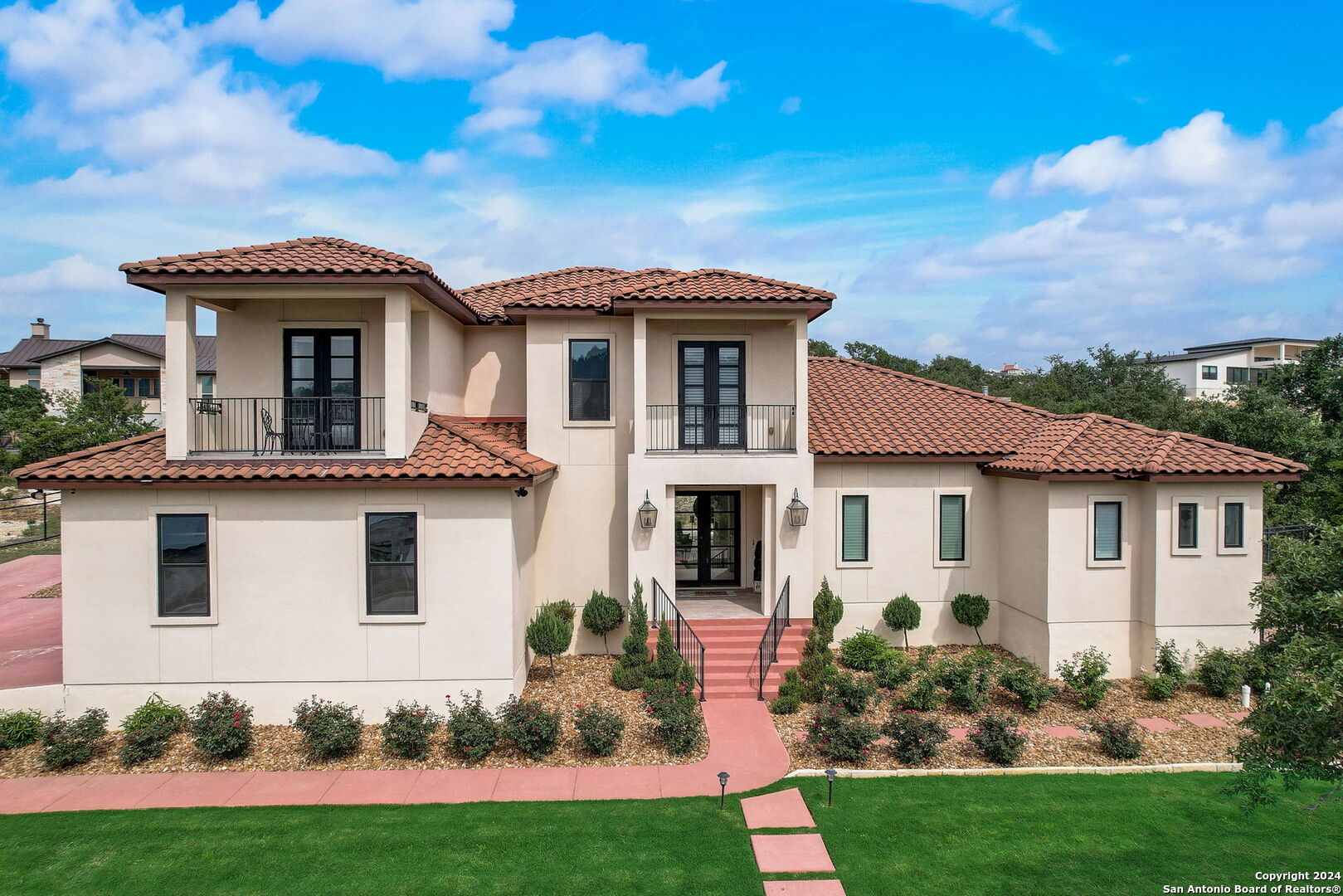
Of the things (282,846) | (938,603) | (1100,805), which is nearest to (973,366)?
(938,603)

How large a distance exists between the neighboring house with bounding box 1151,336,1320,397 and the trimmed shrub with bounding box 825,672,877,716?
7721 cm

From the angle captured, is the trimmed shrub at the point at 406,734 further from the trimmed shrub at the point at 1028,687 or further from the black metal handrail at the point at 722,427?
the trimmed shrub at the point at 1028,687

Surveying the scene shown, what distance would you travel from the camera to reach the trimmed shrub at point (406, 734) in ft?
34.0

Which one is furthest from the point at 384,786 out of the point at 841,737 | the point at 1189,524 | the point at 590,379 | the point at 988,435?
the point at 1189,524

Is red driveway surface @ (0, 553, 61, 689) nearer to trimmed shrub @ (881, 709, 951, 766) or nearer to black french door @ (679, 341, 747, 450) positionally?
black french door @ (679, 341, 747, 450)

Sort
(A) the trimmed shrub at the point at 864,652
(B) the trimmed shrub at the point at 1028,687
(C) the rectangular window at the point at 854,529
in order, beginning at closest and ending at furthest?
(B) the trimmed shrub at the point at 1028,687
(A) the trimmed shrub at the point at 864,652
(C) the rectangular window at the point at 854,529

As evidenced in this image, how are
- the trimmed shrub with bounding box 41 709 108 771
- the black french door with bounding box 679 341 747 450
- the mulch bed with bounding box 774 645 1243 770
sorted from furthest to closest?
the black french door with bounding box 679 341 747 450 < the mulch bed with bounding box 774 645 1243 770 < the trimmed shrub with bounding box 41 709 108 771

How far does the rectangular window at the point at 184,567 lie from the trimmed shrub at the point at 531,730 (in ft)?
18.4

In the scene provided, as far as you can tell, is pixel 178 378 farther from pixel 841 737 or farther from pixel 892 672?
pixel 892 672

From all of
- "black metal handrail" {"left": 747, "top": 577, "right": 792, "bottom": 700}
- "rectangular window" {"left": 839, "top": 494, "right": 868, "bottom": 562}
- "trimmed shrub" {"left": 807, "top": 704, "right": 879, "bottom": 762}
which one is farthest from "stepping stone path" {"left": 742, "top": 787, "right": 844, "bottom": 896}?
"rectangular window" {"left": 839, "top": 494, "right": 868, "bottom": 562}

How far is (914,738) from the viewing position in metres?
10.2

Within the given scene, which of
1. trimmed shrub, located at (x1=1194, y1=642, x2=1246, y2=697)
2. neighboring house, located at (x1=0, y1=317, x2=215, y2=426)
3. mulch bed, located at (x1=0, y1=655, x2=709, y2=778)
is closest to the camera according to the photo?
mulch bed, located at (x1=0, y1=655, x2=709, y2=778)

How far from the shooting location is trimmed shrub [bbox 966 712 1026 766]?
33.1ft

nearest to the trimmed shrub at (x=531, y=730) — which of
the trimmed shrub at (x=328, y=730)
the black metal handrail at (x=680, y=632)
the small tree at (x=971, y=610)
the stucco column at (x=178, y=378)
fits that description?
the trimmed shrub at (x=328, y=730)
